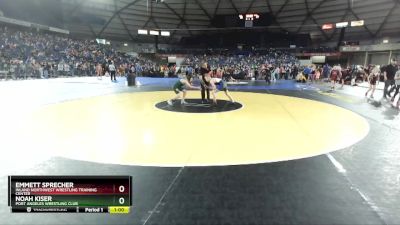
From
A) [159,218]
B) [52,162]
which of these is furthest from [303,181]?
[52,162]

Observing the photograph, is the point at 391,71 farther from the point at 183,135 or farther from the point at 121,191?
the point at 121,191

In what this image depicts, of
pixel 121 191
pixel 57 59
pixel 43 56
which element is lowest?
pixel 121 191

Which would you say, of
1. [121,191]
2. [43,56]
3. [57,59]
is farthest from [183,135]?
[57,59]

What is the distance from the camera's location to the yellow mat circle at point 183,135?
15.0 ft

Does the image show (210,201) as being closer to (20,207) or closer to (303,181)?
(303,181)

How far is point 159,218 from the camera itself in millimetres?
2688

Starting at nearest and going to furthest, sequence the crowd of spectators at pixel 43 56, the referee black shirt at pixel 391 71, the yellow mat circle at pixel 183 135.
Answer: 1. the yellow mat circle at pixel 183 135
2. the referee black shirt at pixel 391 71
3. the crowd of spectators at pixel 43 56
